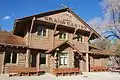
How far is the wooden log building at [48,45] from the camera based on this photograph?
23312 mm

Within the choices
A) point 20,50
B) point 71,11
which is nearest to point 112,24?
point 71,11

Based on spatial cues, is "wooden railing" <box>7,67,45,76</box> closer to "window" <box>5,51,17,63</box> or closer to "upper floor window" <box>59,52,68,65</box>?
"window" <box>5,51,17,63</box>

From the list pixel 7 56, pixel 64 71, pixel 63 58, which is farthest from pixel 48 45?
pixel 7 56

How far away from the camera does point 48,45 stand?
1026 inches

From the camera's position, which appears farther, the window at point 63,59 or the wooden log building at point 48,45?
the window at point 63,59

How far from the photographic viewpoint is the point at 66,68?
24.8m

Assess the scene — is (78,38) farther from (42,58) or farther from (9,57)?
(9,57)

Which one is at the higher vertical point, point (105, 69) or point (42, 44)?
point (42, 44)

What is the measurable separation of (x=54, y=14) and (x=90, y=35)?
696cm

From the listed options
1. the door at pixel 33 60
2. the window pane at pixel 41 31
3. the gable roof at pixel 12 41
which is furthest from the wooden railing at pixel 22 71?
the window pane at pixel 41 31

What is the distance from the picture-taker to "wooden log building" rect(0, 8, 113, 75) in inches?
918

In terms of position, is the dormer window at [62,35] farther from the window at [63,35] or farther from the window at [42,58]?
the window at [42,58]

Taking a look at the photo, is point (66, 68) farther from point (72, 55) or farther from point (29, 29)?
point (29, 29)

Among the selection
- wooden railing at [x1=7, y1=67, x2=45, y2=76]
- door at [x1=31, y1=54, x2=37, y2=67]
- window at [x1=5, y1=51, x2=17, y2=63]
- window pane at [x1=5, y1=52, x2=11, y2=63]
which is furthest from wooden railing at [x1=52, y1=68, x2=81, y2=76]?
window pane at [x1=5, y1=52, x2=11, y2=63]
